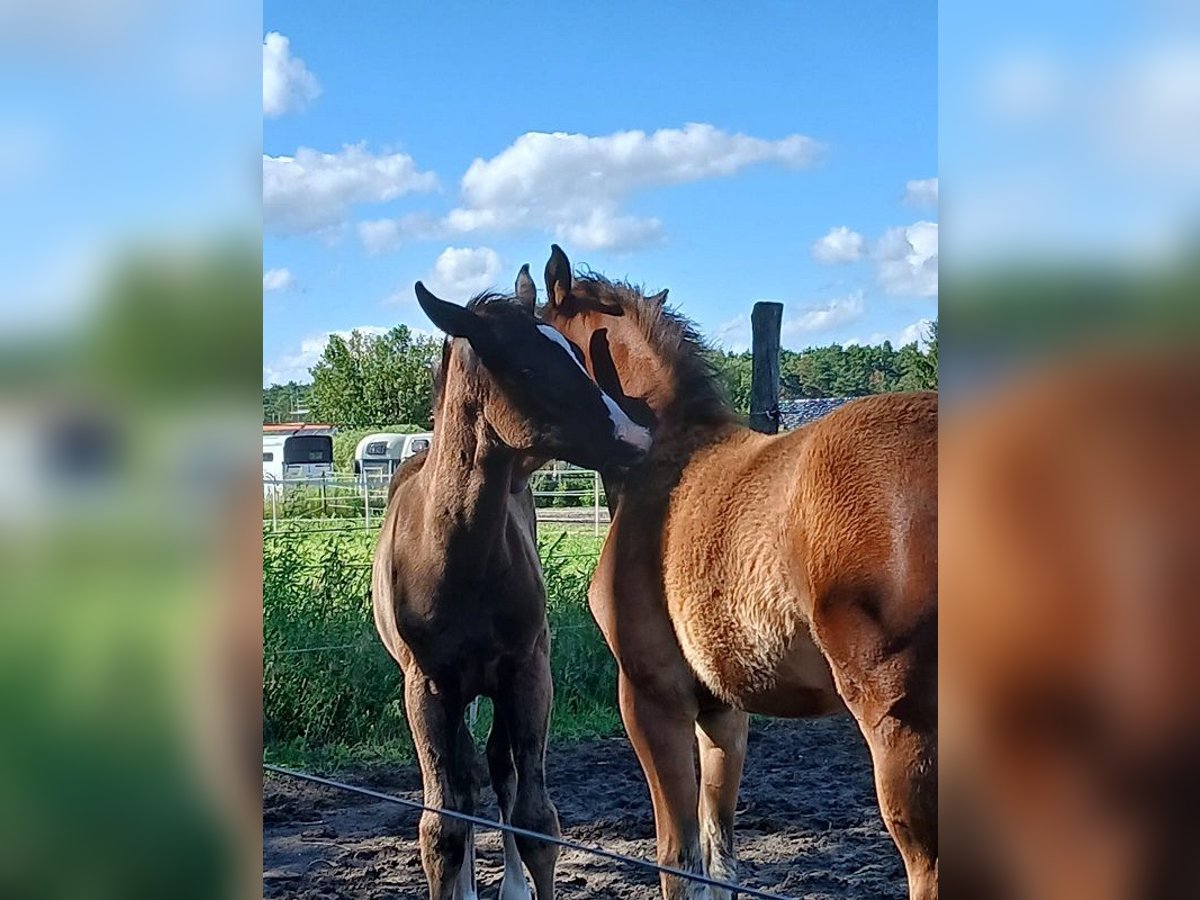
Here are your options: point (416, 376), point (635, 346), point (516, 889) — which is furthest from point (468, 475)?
point (516, 889)

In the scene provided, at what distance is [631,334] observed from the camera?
2.54 metres

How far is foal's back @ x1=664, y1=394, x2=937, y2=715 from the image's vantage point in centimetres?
186

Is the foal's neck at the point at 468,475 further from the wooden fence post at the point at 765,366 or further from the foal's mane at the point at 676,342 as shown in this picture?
the wooden fence post at the point at 765,366

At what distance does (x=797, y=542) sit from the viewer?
204 centimetres

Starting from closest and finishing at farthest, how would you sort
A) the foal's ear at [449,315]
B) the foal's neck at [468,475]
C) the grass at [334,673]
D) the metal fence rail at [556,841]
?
the metal fence rail at [556,841] → the foal's ear at [449,315] → the foal's neck at [468,475] → the grass at [334,673]

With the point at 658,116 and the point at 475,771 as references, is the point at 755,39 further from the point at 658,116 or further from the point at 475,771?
the point at 475,771

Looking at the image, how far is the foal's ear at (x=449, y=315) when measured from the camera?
8.39 feet

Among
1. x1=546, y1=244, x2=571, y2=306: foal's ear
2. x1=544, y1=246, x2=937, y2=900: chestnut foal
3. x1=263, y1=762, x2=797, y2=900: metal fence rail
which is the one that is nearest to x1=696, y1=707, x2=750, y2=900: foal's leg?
x1=544, y1=246, x2=937, y2=900: chestnut foal

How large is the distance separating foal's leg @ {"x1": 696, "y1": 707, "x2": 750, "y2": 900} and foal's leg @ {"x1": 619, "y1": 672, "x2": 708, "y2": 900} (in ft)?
0.18

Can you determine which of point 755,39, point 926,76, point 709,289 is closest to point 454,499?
point 709,289

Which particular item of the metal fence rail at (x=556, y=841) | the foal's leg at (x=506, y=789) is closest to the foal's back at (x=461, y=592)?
the foal's leg at (x=506, y=789)
